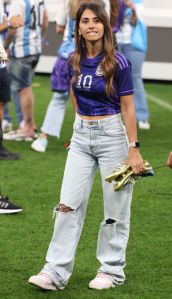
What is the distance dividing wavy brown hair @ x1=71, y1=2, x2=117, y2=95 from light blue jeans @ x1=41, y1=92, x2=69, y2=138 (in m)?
4.42

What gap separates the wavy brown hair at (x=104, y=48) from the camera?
5.36 meters

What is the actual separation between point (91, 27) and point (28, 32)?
5239mm

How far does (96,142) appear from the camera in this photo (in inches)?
217

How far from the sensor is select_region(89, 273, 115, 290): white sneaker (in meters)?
5.66

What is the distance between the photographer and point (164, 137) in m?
11.3

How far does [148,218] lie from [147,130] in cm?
442

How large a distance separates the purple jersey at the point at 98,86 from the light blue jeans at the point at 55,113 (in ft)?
14.6

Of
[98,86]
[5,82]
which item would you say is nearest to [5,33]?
[5,82]

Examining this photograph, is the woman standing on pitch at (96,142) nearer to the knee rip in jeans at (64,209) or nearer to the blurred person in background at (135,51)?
the knee rip in jeans at (64,209)

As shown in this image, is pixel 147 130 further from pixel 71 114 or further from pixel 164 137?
pixel 71 114

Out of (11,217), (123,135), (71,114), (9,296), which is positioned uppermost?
(123,135)

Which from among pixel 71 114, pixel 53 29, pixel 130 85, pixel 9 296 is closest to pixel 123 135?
pixel 130 85

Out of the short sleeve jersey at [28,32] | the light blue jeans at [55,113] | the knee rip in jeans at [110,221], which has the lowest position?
the light blue jeans at [55,113]

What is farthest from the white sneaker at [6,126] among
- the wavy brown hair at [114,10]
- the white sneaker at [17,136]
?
the wavy brown hair at [114,10]
